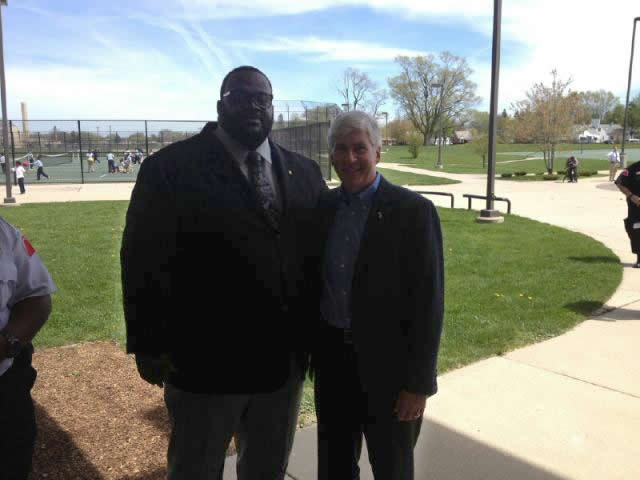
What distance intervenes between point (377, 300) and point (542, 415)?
7.10 feet

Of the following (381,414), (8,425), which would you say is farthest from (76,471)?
(381,414)

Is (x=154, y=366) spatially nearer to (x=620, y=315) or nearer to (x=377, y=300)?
(x=377, y=300)

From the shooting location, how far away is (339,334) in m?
2.11

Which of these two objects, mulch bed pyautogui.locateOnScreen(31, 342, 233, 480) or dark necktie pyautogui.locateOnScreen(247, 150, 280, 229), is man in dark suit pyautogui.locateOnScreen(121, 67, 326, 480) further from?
mulch bed pyautogui.locateOnScreen(31, 342, 233, 480)

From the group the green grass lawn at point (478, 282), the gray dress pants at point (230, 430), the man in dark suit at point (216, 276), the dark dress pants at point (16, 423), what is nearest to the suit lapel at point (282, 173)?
the man in dark suit at point (216, 276)

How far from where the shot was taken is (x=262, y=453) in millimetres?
2129

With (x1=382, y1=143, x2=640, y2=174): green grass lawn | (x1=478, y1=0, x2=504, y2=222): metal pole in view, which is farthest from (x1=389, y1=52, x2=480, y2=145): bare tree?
(x1=478, y1=0, x2=504, y2=222): metal pole

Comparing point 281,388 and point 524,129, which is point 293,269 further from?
point 524,129

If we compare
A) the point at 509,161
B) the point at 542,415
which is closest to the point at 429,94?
the point at 509,161

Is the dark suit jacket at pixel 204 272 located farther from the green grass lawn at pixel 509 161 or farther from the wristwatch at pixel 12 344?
the green grass lawn at pixel 509 161

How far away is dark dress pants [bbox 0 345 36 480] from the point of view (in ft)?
6.43

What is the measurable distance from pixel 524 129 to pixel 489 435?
101 ft

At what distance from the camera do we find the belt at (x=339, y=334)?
6.84ft

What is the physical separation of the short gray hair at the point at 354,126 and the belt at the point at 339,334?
2.18 ft
